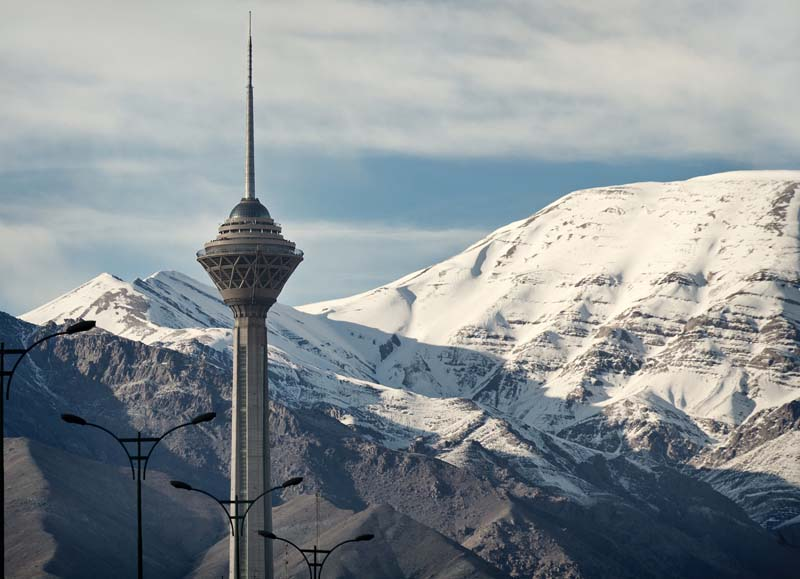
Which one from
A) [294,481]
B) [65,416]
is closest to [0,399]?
[65,416]

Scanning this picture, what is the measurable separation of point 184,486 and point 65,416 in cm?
1595

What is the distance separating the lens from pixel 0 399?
7388 cm

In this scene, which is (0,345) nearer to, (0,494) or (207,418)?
(0,494)

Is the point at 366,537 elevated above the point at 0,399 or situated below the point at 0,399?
below

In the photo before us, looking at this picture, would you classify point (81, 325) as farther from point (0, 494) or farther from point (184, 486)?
point (184, 486)

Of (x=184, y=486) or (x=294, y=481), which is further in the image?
(x=294, y=481)

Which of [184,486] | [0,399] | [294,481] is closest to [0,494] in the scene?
[0,399]

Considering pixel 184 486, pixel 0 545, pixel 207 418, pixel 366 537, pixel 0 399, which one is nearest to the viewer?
pixel 0 399

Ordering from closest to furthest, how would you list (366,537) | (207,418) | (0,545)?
(0,545) < (207,418) < (366,537)

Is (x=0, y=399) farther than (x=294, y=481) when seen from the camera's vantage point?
No

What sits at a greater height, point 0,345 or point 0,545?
point 0,345

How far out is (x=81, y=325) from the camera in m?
76.1

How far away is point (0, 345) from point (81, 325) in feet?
10.6

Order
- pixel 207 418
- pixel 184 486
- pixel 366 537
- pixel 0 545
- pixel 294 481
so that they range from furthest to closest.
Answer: pixel 366 537 → pixel 294 481 → pixel 184 486 → pixel 207 418 → pixel 0 545
